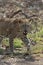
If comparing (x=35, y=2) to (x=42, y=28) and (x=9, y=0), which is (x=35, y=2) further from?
(x=9, y=0)

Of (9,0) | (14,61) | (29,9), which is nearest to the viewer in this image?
(14,61)

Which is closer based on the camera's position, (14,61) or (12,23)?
(14,61)

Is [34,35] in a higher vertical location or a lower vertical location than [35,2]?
lower

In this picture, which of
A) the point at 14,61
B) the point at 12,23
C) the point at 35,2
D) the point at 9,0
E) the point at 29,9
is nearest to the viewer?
the point at 14,61

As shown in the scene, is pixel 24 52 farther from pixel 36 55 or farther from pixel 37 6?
pixel 37 6

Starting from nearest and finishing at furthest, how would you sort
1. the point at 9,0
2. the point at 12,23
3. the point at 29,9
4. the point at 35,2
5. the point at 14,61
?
the point at 14,61, the point at 12,23, the point at 9,0, the point at 29,9, the point at 35,2

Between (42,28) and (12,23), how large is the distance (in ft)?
15.7

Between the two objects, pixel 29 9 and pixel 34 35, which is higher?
pixel 29 9

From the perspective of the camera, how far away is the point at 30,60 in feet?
32.7

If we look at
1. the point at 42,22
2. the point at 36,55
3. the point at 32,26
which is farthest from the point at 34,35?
the point at 36,55

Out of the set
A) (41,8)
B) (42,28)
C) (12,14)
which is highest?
(12,14)

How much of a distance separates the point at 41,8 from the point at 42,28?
111 centimetres

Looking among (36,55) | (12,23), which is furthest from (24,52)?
(12,23)

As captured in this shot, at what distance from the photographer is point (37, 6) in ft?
45.4
